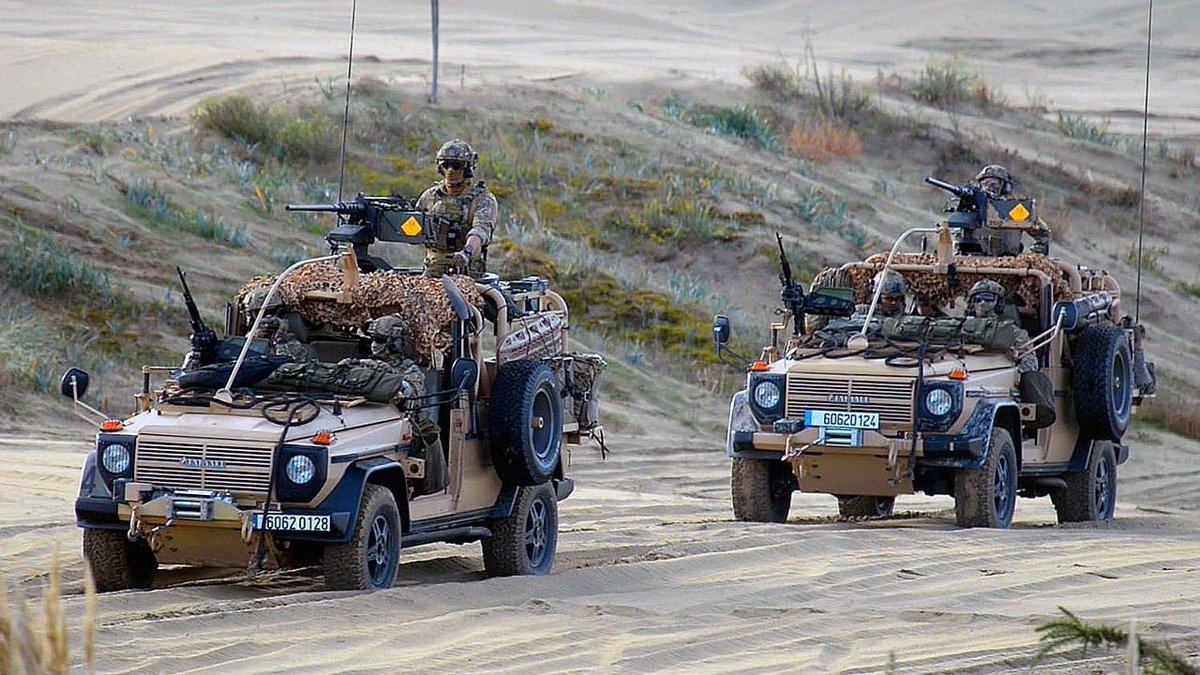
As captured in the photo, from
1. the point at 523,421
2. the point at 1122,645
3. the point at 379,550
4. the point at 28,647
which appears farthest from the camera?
the point at 523,421

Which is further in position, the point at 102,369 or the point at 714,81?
the point at 714,81

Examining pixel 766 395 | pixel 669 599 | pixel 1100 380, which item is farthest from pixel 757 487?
pixel 669 599

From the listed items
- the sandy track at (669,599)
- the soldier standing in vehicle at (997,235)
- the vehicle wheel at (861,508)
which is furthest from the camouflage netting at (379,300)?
the soldier standing in vehicle at (997,235)

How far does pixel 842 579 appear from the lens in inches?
475

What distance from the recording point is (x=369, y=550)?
10930 millimetres

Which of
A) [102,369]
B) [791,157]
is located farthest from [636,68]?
[102,369]

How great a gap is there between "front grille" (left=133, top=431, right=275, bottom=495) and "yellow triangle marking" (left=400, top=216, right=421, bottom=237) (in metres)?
2.37

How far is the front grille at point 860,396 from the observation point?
14.9 m

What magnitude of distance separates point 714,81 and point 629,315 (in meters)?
13.8

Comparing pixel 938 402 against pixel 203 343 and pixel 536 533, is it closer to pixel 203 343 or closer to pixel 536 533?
pixel 536 533

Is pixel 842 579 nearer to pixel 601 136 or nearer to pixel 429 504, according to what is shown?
pixel 429 504

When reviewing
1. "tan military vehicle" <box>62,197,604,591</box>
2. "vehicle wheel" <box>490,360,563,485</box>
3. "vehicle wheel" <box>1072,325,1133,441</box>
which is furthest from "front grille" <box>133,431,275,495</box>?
"vehicle wheel" <box>1072,325,1133,441</box>

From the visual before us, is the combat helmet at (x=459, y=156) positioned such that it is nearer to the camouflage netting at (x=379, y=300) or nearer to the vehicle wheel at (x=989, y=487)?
the camouflage netting at (x=379, y=300)

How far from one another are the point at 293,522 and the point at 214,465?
0.46m
